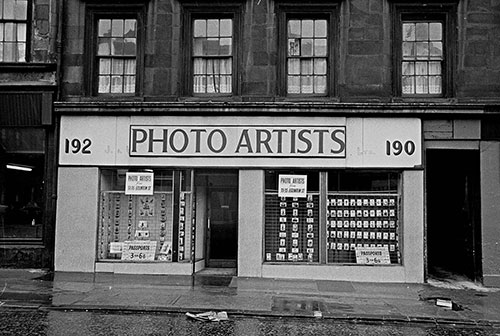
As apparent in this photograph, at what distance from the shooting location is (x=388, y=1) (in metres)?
14.5

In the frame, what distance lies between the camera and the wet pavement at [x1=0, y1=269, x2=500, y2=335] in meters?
10.2

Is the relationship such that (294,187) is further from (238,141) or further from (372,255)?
(372,255)

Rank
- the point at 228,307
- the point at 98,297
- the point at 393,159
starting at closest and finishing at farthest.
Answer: the point at 228,307 → the point at 98,297 → the point at 393,159

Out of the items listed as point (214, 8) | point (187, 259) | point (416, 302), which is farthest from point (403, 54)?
point (187, 259)

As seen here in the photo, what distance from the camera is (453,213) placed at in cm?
1573

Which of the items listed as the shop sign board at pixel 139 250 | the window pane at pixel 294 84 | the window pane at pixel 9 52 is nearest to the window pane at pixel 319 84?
the window pane at pixel 294 84

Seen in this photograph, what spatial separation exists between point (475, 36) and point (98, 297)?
1127cm

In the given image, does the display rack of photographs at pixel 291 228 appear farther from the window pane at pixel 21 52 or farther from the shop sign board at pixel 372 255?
the window pane at pixel 21 52

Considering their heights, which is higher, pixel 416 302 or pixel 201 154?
pixel 201 154

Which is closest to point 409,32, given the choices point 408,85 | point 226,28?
point 408,85

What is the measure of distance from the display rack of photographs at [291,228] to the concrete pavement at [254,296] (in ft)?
2.81

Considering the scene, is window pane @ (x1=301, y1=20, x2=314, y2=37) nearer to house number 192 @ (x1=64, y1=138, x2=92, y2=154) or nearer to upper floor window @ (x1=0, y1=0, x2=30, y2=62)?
house number 192 @ (x1=64, y1=138, x2=92, y2=154)

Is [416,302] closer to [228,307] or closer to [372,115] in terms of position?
[228,307]

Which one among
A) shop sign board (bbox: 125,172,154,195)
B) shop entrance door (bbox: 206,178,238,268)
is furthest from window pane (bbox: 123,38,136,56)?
shop entrance door (bbox: 206,178,238,268)
